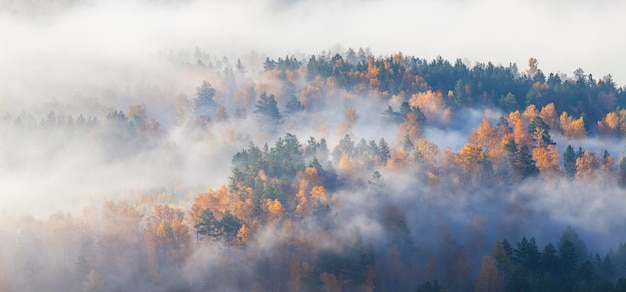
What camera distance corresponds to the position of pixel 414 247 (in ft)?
555

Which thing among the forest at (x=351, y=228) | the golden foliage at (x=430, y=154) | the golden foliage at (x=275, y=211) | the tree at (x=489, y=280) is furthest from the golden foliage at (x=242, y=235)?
the golden foliage at (x=430, y=154)

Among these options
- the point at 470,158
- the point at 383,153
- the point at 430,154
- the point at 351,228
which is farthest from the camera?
the point at 430,154

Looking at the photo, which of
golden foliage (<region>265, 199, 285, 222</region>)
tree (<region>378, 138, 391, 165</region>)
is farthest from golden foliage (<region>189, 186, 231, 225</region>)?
tree (<region>378, 138, 391, 165</region>)

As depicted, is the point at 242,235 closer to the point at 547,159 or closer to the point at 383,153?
the point at 383,153

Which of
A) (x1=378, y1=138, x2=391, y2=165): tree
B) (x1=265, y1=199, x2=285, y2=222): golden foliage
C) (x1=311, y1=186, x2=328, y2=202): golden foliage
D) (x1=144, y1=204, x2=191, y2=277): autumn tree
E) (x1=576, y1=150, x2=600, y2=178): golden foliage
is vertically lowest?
(x1=144, y1=204, x2=191, y2=277): autumn tree

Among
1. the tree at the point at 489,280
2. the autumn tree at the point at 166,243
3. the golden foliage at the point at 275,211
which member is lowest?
the tree at the point at 489,280

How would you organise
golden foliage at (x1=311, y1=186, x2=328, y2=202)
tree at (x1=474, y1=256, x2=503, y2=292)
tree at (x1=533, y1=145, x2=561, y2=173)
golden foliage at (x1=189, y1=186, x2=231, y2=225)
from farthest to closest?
1. tree at (x1=533, y1=145, x2=561, y2=173)
2. golden foliage at (x1=311, y1=186, x2=328, y2=202)
3. golden foliage at (x1=189, y1=186, x2=231, y2=225)
4. tree at (x1=474, y1=256, x2=503, y2=292)

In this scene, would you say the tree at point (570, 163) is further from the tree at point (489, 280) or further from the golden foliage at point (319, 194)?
the golden foliage at point (319, 194)

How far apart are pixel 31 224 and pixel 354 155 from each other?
59.4 m

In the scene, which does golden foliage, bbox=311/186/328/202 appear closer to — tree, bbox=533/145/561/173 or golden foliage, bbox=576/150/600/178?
tree, bbox=533/145/561/173

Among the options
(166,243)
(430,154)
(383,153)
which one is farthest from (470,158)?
(166,243)

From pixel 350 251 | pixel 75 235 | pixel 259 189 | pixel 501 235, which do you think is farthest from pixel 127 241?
pixel 501 235

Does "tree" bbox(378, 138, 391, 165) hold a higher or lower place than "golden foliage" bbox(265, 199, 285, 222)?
higher

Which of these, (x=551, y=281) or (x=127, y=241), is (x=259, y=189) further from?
(x=551, y=281)
